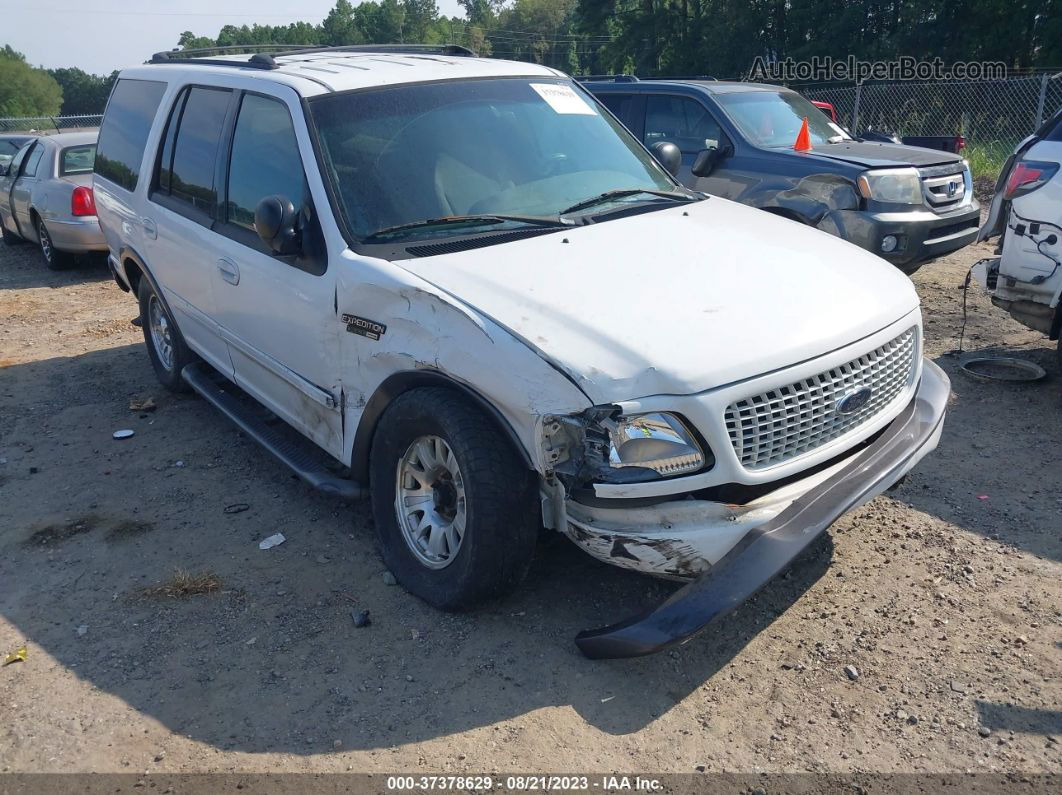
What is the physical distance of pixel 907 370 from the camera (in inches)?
149

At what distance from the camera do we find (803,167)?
8.05 m

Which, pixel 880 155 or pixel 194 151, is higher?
pixel 194 151

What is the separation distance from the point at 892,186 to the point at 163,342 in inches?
232

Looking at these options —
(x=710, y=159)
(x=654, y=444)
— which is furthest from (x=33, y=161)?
(x=654, y=444)

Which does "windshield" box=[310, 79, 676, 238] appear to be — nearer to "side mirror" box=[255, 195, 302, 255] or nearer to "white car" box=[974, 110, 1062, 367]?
"side mirror" box=[255, 195, 302, 255]

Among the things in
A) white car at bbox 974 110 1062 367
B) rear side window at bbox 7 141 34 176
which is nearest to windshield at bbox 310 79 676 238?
white car at bbox 974 110 1062 367

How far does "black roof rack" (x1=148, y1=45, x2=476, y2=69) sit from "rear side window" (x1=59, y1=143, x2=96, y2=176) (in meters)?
5.89

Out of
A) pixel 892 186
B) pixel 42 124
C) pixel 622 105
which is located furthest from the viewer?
pixel 42 124

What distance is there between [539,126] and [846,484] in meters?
2.31

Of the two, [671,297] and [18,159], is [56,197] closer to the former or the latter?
[18,159]

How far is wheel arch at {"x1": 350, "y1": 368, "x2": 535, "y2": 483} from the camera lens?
3.18 meters

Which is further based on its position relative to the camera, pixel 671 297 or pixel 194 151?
pixel 194 151

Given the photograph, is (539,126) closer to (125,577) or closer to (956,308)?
(125,577)

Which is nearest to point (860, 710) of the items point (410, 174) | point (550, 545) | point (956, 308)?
point (550, 545)
